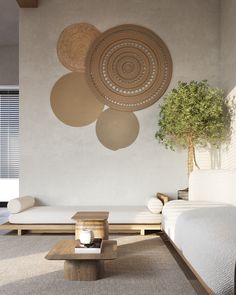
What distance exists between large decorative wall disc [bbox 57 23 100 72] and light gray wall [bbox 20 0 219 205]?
8 centimetres

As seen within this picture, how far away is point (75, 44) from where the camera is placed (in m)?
6.02

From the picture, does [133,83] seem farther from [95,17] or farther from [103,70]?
[95,17]

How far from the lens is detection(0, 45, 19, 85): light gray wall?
8.84 meters

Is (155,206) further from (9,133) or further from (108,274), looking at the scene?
(9,133)

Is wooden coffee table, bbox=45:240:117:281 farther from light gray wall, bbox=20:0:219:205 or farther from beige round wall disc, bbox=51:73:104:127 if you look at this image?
beige round wall disc, bbox=51:73:104:127

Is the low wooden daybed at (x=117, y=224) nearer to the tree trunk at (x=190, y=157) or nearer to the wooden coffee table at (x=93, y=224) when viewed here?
the tree trunk at (x=190, y=157)

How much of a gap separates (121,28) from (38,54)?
47.2 inches

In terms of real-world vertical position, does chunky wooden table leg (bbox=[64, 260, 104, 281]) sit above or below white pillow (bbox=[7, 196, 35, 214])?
below

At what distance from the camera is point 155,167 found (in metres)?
5.95

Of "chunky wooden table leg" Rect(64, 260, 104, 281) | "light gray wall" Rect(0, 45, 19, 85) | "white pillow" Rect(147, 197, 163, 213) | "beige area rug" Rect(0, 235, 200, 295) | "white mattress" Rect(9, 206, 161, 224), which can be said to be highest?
"light gray wall" Rect(0, 45, 19, 85)

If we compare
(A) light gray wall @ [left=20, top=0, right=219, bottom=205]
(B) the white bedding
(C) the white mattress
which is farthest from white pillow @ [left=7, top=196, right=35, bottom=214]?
(B) the white bedding

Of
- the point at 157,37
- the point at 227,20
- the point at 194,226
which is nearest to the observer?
the point at 194,226

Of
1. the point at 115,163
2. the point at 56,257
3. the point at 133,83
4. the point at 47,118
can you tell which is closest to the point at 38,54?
the point at 47,118

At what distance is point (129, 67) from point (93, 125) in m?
0.94
